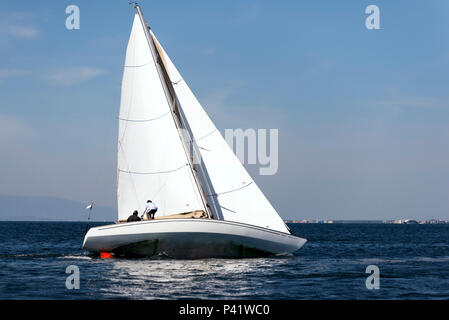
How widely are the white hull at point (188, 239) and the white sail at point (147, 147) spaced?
219 centimetres

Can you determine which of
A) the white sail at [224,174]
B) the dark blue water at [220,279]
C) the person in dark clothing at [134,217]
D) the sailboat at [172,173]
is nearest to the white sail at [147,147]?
the sailboat at [172,173]

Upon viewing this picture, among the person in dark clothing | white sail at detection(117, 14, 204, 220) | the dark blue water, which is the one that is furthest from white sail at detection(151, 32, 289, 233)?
the person in dark clothing

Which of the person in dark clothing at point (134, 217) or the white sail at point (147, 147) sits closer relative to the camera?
the person in dark clothing at point (134, 217)

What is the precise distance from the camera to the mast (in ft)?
89.4

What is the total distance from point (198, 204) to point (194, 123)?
432 centimetres

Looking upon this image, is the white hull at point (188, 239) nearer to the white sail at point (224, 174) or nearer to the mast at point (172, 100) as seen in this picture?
the white sail at point (224, 174)

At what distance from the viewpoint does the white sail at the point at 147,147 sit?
2752 centimetres

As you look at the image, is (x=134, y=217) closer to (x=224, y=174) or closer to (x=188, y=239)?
(x=188, y=239)

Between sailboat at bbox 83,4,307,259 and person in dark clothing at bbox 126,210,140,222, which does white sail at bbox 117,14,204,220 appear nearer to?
sailboat at bbox 83,4,307,259

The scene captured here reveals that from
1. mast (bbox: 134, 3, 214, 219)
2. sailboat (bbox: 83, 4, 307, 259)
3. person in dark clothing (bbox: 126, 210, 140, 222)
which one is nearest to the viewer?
A: sailboat (bbox: 83, 4, 307, 259)

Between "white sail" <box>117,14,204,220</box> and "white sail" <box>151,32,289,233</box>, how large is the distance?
1.31 m

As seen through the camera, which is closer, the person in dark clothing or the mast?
the person in dark clothing

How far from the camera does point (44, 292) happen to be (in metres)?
18.5
